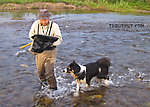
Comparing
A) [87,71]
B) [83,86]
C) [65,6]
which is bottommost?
[83,86]

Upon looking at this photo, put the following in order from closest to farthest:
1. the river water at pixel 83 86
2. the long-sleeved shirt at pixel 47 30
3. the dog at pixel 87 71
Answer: the long-sleeved shirt at pixel 47 30
the river water at pixel 83 86
the dog at pixel 87 71

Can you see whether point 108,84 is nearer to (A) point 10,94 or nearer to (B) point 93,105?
(B) point 93,105

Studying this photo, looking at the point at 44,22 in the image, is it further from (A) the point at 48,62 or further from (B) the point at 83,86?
(B) the point at 83,86

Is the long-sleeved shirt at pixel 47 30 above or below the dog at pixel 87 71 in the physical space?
above

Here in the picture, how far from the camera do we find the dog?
5824 mm

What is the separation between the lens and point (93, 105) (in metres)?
5.29

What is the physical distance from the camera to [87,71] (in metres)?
5.99

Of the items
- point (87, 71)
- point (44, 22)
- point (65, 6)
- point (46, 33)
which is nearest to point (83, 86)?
point (87, 71)

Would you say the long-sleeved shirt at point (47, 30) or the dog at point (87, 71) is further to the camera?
the dog at point (87, 71)

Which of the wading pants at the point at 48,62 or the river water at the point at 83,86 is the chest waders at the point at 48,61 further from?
the river water at the point at 83,86

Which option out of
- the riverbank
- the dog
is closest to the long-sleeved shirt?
the dog

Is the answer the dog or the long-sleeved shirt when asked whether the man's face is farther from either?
the dog

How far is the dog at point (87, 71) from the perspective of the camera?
582cm

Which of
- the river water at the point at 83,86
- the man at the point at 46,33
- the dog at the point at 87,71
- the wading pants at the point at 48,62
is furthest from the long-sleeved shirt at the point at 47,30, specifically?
the river water at the point at 83,86
